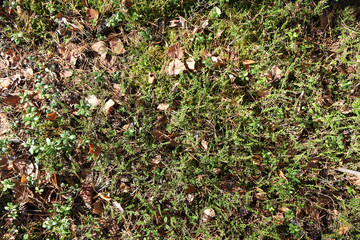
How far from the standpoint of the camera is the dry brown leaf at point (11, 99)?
8.46 feet

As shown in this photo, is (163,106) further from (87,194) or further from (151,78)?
(87,194)

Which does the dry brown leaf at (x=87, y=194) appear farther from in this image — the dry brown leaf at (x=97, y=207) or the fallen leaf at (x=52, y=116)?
the fallen leaf at (x=52, y=116)

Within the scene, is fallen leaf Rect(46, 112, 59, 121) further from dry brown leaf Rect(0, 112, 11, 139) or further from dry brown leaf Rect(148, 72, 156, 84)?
dry brown leaf Rect(148, 72, 156, 84)

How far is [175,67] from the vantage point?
101 inches

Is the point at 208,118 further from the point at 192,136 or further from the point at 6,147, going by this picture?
the point at 6,147

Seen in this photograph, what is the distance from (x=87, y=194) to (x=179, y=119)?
119 centimetres

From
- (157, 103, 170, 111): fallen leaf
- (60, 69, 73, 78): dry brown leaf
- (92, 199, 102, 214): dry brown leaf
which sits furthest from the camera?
(60, 69, 73, 78): dry brown leaf

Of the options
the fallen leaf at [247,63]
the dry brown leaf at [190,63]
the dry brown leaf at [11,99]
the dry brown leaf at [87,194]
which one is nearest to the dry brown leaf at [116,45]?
the dry brown leaf at [190,63]

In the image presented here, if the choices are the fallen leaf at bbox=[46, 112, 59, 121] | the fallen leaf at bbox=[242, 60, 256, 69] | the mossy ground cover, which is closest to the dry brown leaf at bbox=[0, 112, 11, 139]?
the mossy ground cover

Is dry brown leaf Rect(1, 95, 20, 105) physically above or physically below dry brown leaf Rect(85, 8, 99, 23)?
below

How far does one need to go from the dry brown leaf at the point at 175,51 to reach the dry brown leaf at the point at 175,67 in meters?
0.06

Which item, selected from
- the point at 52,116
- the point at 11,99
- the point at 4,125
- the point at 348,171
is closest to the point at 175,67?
the point at 52,116

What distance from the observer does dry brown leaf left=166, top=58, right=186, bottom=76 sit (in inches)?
101

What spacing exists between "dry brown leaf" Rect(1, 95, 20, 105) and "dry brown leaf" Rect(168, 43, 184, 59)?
170 centimetres
